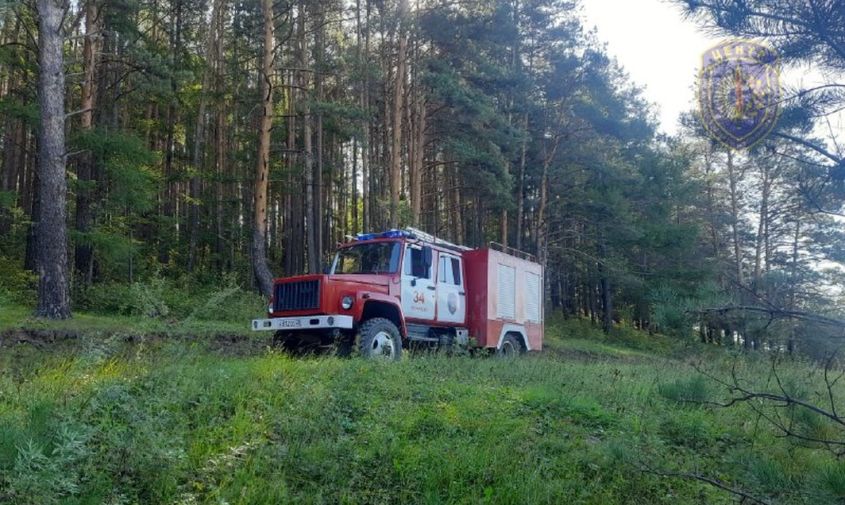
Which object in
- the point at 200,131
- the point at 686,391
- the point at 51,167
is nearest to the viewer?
the point at 686,391

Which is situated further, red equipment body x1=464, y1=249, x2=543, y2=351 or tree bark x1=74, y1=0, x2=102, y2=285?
tree bark x1=74, y1=0, x2=102, y2=285

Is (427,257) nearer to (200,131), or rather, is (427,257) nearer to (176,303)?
(176,303)

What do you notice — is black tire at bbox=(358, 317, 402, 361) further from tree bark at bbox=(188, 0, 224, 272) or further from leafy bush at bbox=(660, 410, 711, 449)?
tree bark at bbox=(188, 0, 224, 272)

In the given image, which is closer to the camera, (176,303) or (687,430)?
(687,430)

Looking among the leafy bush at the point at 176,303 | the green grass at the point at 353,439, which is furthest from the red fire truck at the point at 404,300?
the leafy bush at the point at 176,303

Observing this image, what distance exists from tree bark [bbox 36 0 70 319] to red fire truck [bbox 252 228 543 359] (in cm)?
523

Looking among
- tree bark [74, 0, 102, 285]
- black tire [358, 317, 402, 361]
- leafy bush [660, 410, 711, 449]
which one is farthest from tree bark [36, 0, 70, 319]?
leafy bush [660, 410, 711, 449]

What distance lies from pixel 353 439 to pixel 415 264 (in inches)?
244

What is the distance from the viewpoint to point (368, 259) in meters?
11.1

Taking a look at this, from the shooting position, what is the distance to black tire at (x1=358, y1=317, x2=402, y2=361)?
373 inches

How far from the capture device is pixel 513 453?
5.17 metres

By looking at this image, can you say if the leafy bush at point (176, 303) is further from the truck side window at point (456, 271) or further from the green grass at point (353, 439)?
the green grass at point (353, 439)

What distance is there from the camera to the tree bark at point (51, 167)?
40.0 ft

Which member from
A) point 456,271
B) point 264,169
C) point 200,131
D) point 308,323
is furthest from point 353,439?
point 200,131
